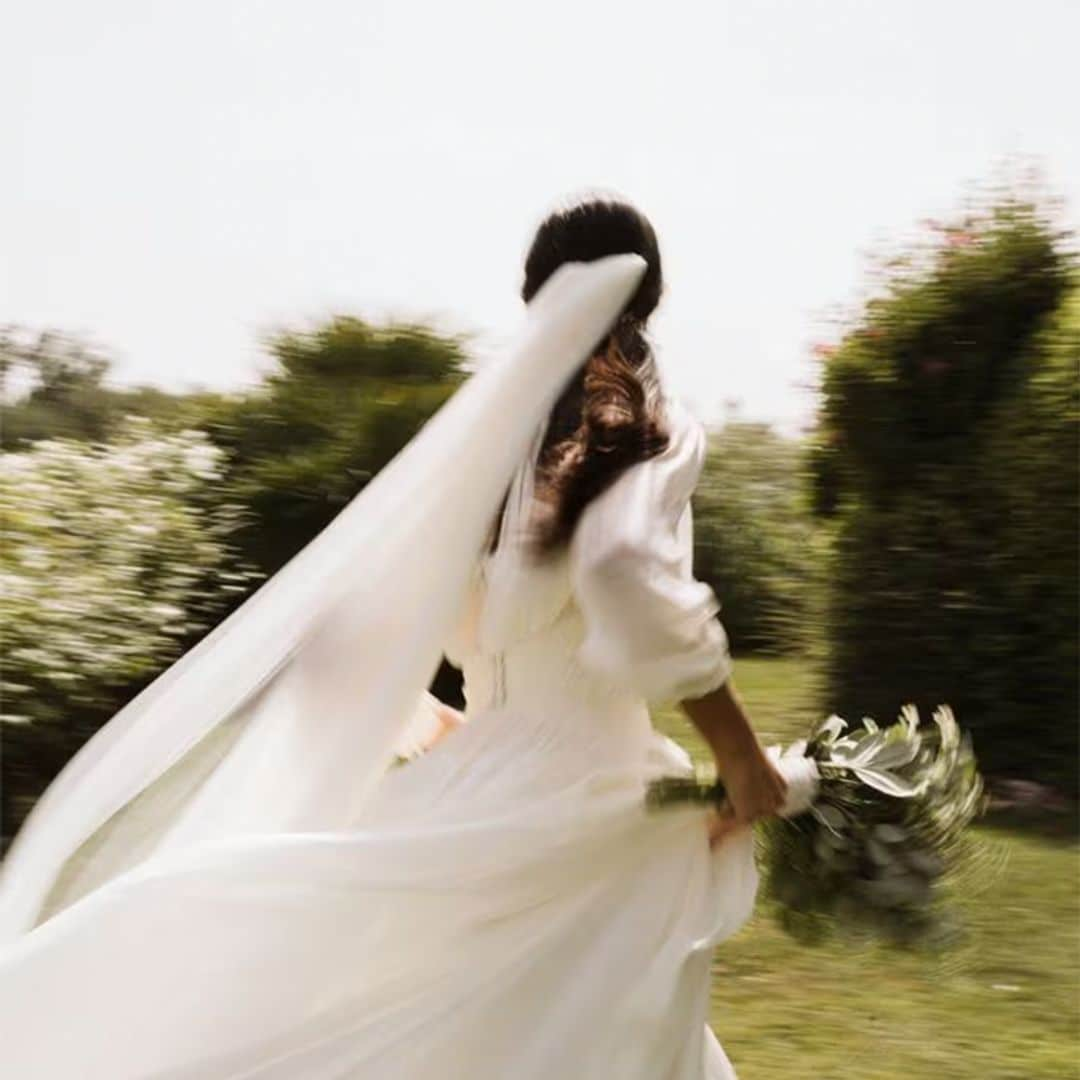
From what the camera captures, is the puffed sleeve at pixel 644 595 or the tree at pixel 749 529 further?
the tree at pixel 749 529

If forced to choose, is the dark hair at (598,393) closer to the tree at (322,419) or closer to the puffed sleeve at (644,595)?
the puffed sleeve at (644,595)

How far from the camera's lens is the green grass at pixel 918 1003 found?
4.71m

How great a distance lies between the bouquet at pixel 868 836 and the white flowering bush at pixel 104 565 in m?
4.23

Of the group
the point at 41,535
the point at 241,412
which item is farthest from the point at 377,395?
the point at 41,535

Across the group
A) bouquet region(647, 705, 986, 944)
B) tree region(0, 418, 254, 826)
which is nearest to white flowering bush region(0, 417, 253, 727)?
tree region(0, 418, 254, 826)

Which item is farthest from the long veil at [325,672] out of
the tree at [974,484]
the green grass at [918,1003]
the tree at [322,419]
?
the tree at [322,419]

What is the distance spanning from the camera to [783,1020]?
504cm

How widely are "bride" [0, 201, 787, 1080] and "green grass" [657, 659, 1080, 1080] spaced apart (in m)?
1.41

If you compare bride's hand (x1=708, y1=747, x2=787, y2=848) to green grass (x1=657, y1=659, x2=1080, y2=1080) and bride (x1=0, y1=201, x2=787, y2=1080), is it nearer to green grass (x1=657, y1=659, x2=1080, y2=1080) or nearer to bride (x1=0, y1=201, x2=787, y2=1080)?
bride (x1=0, y1=201, x2=787, y2=1080)

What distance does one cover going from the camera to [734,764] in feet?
9.37

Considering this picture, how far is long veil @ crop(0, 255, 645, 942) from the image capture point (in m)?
2.85

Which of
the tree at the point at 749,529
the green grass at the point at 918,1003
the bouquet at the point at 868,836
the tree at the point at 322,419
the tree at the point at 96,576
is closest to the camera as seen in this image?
the bouquet at the point at 868,836

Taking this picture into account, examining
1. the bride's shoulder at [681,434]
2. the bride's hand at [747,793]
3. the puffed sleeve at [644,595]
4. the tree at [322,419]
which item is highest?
the bride's shoulder at [681,434]

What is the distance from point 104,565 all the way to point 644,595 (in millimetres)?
5404
